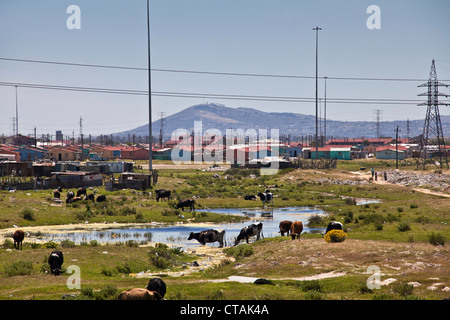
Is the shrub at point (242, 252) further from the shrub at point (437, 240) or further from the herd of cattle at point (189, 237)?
the shrub at point (437, 240)

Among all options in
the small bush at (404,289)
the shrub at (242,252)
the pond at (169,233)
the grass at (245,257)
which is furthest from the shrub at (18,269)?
the small bush at (404,289)

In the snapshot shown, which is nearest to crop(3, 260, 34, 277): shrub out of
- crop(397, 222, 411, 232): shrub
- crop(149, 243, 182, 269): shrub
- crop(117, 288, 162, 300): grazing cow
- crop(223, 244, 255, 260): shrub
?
crop(149, 243, 182, 269): shrub

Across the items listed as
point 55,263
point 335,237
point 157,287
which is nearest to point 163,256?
point 55,263

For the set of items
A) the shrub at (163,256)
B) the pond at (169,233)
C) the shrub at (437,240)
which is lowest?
the pond at (169,233)

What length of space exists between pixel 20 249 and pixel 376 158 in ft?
433

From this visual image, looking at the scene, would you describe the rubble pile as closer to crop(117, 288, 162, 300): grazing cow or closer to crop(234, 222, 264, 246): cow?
crop(234, 222, 264, 246): cow

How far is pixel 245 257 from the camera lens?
2728cm

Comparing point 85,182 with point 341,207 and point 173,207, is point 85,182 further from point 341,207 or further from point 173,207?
point 341,207

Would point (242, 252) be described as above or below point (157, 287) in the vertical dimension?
below

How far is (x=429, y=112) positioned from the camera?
294 ft

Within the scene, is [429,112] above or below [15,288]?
above

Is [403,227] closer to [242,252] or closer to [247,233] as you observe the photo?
[247,233]

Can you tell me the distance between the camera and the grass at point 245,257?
18203 mm
